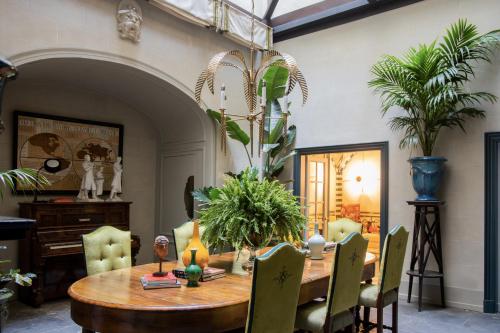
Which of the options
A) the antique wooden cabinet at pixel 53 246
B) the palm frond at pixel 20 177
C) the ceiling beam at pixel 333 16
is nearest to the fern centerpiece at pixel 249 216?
the palm frond at pixel 20 177

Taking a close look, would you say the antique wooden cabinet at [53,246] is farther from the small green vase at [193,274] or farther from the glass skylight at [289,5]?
the glass skylight at [289,5]

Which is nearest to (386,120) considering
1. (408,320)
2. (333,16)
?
(333,16)

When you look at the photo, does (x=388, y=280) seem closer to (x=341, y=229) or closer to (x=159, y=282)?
(x=341, y=229)

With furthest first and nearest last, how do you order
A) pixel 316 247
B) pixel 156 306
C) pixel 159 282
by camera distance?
pixel 316 247 → pixel 159 282 → pixel 156 306

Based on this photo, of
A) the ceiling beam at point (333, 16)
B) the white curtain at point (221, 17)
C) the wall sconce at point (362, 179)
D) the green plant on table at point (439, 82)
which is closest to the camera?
the green plant on table at point (439, 82)

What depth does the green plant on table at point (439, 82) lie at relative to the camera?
4.57 meters

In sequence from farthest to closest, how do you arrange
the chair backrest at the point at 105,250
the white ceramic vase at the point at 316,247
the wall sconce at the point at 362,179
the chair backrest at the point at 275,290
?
the wall sconce at the point at 362,179 < the white ceramic vase at the point at 316,247 < the chair backrest at the point at 105,250 < the chair backrest at the point at 275,290

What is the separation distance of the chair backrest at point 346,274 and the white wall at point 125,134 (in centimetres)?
402

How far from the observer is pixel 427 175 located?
186 inches

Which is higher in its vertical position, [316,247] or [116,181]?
[116,181]

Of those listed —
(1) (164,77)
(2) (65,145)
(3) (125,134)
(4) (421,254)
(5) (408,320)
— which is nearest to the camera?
(5) (408,320)

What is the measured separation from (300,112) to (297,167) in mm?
789

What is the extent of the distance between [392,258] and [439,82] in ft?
7.13

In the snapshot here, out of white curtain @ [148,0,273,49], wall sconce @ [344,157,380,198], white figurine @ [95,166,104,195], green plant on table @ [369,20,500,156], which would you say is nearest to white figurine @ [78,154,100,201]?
white figurine @ [95,166,104,195]
